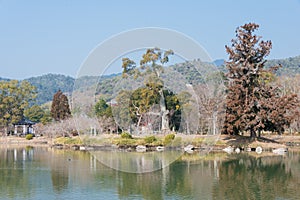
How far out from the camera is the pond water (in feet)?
43.1

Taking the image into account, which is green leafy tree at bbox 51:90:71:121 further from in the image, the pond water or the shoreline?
the pond water

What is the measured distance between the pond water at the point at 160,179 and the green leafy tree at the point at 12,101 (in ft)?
69.1

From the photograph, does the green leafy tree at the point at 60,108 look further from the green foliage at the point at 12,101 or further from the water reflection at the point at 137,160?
the water reflection at the point at 137,160

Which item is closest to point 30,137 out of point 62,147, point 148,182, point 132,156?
point 62,147

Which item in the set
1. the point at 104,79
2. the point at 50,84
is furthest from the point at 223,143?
the point at 50,84

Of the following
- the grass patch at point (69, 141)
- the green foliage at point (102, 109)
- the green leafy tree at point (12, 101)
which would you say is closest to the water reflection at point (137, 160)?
the grass patch at point (69, 141)

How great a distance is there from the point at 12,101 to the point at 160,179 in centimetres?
3068

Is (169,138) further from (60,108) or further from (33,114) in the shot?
(33,114)

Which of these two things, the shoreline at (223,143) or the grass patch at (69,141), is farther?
the grass patch at (69,141)

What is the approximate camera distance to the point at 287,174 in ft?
55.7

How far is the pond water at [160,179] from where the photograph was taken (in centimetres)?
1315

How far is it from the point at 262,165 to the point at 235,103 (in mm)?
6259

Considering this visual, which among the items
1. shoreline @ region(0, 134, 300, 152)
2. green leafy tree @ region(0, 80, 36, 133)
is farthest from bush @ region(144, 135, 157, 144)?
green leafy tree @ region(0, 80, 36, 133)

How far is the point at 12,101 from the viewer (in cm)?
4347
